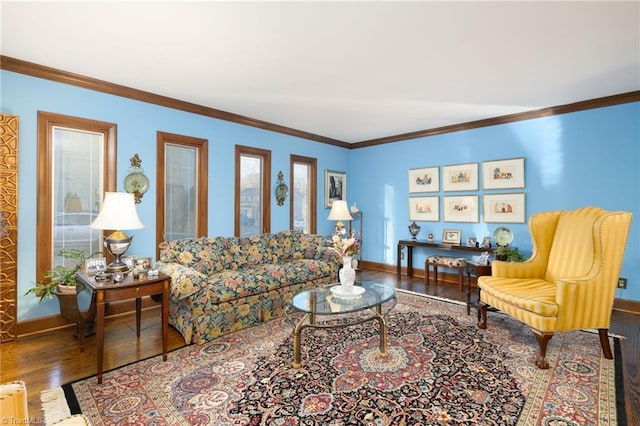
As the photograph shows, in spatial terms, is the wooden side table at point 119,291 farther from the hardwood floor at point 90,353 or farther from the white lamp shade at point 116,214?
the white lamp shade at point 116,214

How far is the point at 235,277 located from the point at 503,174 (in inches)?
166

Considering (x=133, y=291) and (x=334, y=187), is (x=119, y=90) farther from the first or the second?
(x=334, y=187)

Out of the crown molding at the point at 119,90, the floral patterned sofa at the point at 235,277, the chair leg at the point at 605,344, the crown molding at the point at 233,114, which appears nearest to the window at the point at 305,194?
the crown molding at the point at 233,114

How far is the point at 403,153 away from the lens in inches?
239

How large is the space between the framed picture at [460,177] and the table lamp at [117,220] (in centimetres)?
472

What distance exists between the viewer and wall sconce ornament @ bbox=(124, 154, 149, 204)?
3779 mm

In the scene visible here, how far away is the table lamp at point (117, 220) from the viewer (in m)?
2.59

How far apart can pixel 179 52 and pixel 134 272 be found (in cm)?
200

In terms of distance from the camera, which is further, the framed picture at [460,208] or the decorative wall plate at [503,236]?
the framed picture at [460,208]

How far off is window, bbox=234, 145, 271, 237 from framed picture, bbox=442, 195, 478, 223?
3.07m

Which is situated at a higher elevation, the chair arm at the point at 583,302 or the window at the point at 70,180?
the window at the point at 70,180

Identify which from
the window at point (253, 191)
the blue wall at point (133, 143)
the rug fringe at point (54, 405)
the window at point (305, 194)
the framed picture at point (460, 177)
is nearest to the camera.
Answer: the rug fringe at point (54, 405)

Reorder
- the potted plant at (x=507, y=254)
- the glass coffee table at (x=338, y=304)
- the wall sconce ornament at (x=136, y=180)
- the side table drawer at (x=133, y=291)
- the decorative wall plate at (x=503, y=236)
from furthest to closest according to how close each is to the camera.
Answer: the decorative wall plate at (x=503, y=236) < the potted plant at (x=507, y=254) < the wall sconce ornament at (x=136, y=180) < the glass coffee table at (x=338, y=304) < the side table drawer at (x=133, y=291)

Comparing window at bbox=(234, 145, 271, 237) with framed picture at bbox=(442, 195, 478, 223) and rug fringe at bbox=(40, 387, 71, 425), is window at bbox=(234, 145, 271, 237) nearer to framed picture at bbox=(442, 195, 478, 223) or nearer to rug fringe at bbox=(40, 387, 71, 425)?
rug fringe at bbox=(40, 387, 71, 425)
